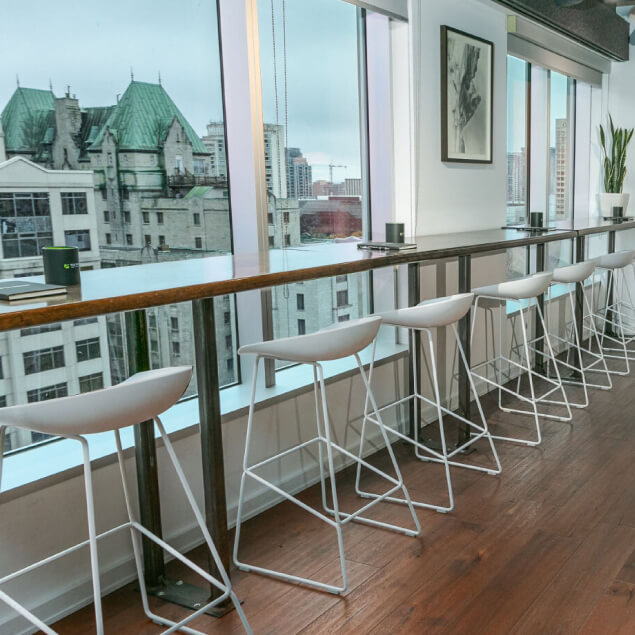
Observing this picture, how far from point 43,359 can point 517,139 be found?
167 inches

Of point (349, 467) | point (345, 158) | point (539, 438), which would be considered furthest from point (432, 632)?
point (345, 158)

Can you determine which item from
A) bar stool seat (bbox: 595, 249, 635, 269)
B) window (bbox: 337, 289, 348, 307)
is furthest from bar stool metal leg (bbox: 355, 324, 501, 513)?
bar stool seat (bbox: 595, 249, 635, 269)

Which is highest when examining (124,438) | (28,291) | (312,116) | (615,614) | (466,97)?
(466,97)

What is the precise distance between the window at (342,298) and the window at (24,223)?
172cm

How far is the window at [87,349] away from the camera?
2539 mm

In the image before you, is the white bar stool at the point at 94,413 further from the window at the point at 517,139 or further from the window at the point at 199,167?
the window at the point at 517,139

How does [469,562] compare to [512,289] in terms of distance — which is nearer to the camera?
[469,562]

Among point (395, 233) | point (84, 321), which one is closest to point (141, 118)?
point (84, 321)

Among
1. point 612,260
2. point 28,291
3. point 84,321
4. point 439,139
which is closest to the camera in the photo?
point 28,291

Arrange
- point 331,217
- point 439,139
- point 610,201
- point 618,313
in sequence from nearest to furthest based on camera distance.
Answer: point 331,217, point 439,139, point 618,313, point 610,201

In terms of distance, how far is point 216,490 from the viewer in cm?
227

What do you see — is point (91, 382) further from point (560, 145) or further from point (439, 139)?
point (560, 145)

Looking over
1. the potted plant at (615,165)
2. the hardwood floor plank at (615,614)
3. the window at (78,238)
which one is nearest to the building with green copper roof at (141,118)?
the window at (78,238)

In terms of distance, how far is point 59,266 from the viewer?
1.93 m
